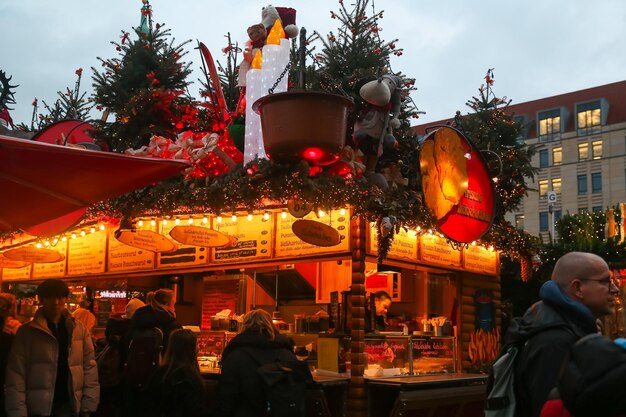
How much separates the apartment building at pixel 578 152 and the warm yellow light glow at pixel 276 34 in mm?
55256

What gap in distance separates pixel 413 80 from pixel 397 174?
7.42 feet

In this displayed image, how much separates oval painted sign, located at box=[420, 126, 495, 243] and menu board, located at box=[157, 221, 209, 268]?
3539 millimetres

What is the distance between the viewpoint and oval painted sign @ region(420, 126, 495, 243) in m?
9.55

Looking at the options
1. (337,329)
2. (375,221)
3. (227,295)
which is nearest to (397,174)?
(375,221)

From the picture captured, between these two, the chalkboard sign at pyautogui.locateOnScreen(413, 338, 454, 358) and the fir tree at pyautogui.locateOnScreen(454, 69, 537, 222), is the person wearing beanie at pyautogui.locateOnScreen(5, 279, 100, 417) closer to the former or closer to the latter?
the chalkboard sign at pyautogui.locateOnScreen(413, 338, 454, 358)

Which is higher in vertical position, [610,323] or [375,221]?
[375,221]

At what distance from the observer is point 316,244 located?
28.2 ft

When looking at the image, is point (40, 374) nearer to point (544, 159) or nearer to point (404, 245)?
point (404, 245)

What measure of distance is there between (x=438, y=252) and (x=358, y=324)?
2545 mm

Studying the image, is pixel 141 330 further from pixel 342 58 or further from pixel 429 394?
pixel 342 58

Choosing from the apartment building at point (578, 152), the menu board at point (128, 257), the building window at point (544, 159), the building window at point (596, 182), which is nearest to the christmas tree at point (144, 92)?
the menu board at point (128, 257)

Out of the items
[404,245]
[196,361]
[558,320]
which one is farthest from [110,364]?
[558,320]

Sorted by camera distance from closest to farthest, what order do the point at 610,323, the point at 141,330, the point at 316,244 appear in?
the point at 141,330
the point at 316,244
the point at 610,323

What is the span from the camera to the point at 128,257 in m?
11.8
